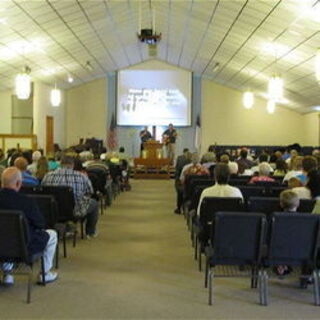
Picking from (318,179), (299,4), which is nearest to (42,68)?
(299,4)

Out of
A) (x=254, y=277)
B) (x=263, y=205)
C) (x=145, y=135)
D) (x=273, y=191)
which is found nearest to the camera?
(x=254, y=277)

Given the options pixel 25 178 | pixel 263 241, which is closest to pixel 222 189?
pixel 263 241

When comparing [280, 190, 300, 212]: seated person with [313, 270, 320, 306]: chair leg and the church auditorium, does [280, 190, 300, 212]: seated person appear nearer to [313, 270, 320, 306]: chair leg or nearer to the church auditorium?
the church auditorium

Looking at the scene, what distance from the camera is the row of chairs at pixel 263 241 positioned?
13.8 ft

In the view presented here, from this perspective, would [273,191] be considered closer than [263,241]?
No

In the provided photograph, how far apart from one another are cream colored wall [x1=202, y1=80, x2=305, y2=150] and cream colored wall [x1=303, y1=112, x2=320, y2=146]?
0.91 feet

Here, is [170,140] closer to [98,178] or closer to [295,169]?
[98,178]

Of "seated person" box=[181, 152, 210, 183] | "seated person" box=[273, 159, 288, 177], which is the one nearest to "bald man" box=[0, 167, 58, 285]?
"seated person" box=[181, 152, 210, 183]

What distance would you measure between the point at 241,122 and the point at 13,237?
1814cm

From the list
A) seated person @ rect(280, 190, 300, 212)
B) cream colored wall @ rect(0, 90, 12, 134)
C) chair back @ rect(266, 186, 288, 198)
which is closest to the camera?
seated person @ rect(280, 190, 300, 212)

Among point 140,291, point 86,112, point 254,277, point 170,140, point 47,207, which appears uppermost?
point 86,112

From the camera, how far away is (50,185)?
632cm

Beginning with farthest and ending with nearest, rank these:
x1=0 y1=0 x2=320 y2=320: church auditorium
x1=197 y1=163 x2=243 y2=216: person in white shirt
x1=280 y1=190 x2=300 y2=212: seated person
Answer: x1=197 y1=163 x2=243 y2=216: person in white shirt
x1=280 y1=190 x2=300 y2=212: seated person
x1=0 y1=0 x2=320 y2=320: church auditorium

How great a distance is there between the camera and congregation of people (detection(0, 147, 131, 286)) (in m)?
4.38
